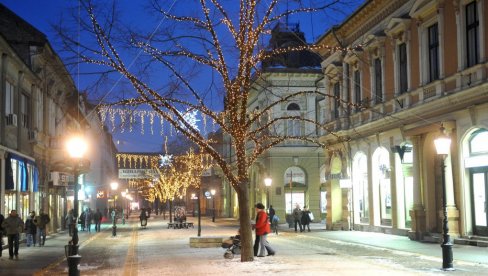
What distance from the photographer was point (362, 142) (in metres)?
37.3

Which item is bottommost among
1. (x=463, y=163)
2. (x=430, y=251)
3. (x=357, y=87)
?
(x=430, y=251)

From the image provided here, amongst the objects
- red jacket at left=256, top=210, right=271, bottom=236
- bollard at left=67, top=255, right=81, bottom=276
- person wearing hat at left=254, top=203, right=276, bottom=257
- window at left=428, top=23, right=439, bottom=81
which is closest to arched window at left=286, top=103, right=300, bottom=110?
window at left=428, top=23, right=439, bottom=81

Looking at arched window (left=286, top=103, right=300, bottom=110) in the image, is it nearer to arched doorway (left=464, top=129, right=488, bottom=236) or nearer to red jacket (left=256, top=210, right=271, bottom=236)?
arched doorway (left=464, top=129, right=488, bottom=236)

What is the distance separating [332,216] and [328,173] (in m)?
2.76

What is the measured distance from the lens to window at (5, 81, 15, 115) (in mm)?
30970

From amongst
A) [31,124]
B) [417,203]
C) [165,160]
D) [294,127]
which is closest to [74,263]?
[417,203]

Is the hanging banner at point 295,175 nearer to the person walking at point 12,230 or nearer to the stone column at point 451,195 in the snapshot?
the stone column at point 451,195

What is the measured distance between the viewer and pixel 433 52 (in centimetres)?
2873

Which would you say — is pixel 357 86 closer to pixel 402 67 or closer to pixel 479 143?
pixel 402 67

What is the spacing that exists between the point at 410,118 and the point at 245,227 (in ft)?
43.8

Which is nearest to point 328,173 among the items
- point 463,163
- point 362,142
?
point 362,142

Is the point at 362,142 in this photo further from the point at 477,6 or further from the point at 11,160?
the point at 11,160

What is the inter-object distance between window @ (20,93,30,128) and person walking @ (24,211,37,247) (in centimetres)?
675

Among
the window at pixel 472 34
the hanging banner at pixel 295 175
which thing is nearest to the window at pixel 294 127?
the hanging banner at pixel 295 175
